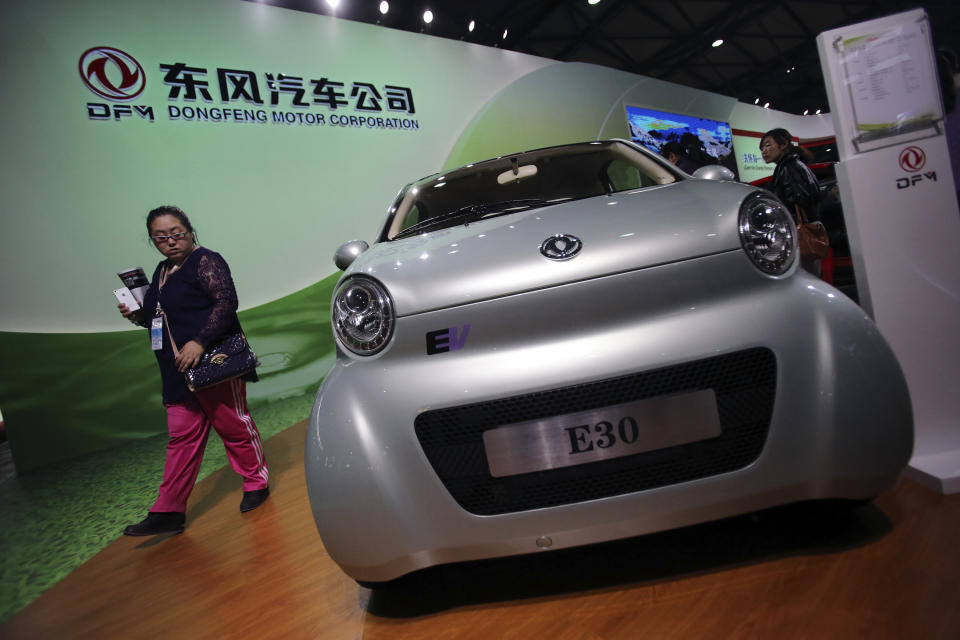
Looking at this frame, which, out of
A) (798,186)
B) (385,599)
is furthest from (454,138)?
(385,599)

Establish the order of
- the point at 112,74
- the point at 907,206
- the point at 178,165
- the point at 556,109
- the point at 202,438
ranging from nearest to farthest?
the point at 907,206, the point at 202,438, the point at 112,74, the point at 178,165, the point at 556,109

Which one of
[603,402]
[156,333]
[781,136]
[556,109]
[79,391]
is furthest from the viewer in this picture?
[556,109]

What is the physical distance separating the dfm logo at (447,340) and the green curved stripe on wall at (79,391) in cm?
386

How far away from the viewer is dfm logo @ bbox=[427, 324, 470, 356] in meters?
1.12

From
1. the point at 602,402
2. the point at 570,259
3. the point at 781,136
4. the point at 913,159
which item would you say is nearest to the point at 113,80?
the point at 570,259

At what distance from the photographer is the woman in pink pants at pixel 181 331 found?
2.22 m

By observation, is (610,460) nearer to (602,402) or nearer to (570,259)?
(602,402)

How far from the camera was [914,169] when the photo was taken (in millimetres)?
1581

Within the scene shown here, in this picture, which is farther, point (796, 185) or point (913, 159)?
point (796, 185)

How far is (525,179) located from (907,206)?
124 centimetres

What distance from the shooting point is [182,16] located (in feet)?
14.3

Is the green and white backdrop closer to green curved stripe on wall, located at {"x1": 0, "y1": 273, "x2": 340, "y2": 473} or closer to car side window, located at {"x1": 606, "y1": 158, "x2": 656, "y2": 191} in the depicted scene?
green curved stripe on wall, located at {"x1": 0, "y1": 273, "x2": 340, "y2": 473}

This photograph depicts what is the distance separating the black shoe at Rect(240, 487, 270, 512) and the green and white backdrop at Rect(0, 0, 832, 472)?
226cm

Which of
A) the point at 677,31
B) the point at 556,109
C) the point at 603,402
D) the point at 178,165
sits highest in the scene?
the point at 677,31
